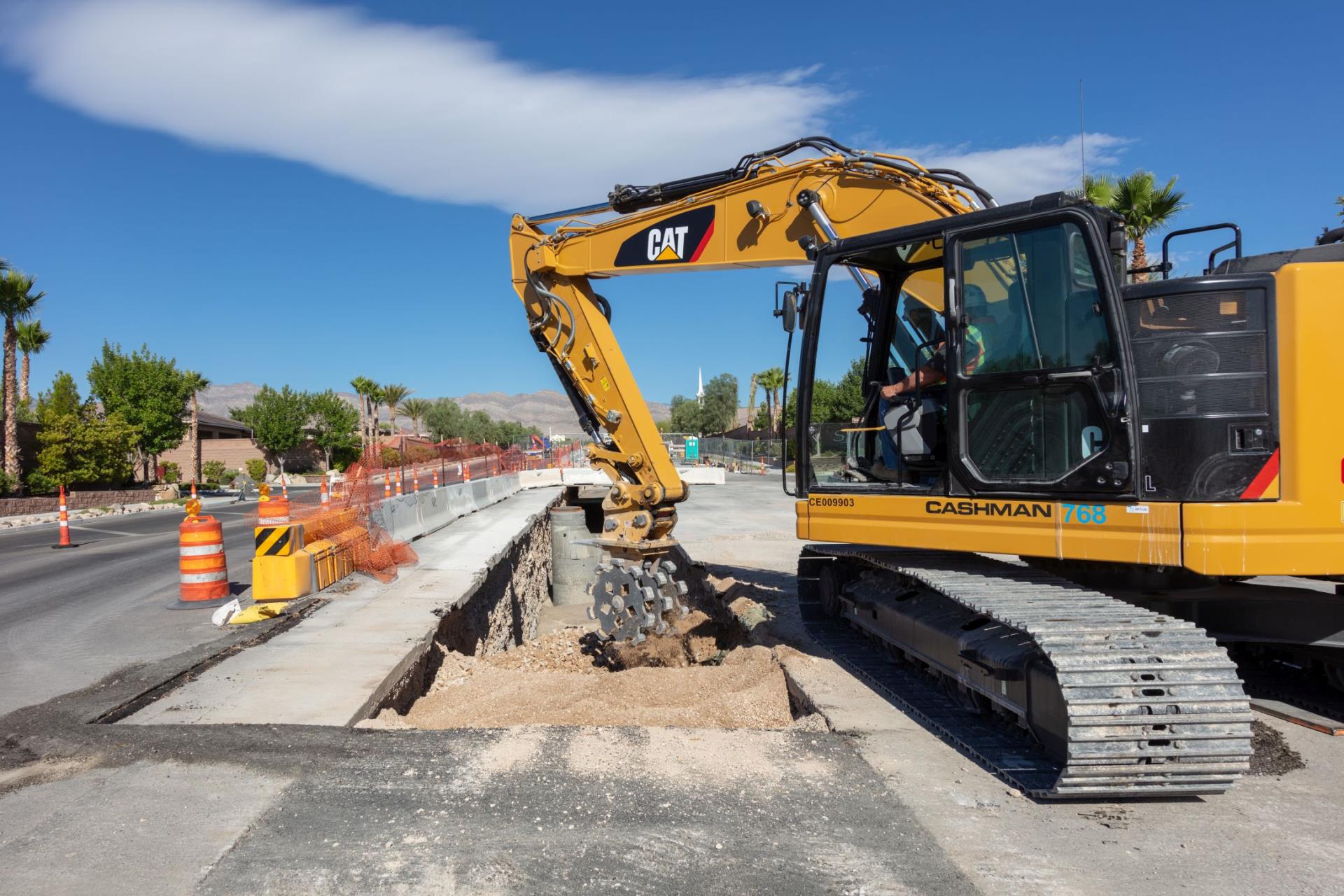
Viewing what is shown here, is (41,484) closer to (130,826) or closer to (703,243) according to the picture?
(703,243)

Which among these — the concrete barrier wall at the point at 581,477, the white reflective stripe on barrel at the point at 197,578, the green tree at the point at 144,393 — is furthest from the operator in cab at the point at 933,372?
the green tree at the point at 144,393

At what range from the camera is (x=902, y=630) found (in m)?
6.24

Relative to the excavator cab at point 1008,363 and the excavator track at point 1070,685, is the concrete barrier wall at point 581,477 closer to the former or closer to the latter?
the excavator cab at point 1008,363

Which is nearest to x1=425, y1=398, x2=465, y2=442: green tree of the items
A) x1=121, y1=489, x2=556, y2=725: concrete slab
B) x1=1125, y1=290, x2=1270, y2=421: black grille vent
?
x1=121, y1=489, x2=556, y2=725: concrete slab

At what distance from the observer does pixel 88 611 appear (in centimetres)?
953

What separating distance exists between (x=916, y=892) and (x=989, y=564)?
2.86 meters

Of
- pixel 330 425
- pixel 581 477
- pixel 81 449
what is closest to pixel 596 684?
pixel 581 477

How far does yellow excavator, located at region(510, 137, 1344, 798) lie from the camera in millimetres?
4289

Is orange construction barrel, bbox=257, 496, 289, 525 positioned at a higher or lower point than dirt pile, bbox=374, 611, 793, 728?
higher

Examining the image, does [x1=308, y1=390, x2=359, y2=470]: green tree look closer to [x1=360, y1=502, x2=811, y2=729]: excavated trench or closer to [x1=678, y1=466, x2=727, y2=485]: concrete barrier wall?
[x1=678, y1=466, x2=727, y2=485]: concrete barrier wall

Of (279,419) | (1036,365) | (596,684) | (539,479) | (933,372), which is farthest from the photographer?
(279,419)

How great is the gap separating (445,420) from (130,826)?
10675 centimetres

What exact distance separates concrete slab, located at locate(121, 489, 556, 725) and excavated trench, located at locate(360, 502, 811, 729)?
0.20m

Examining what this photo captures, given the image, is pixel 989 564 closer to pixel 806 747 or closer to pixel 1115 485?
pixel 1115 485
